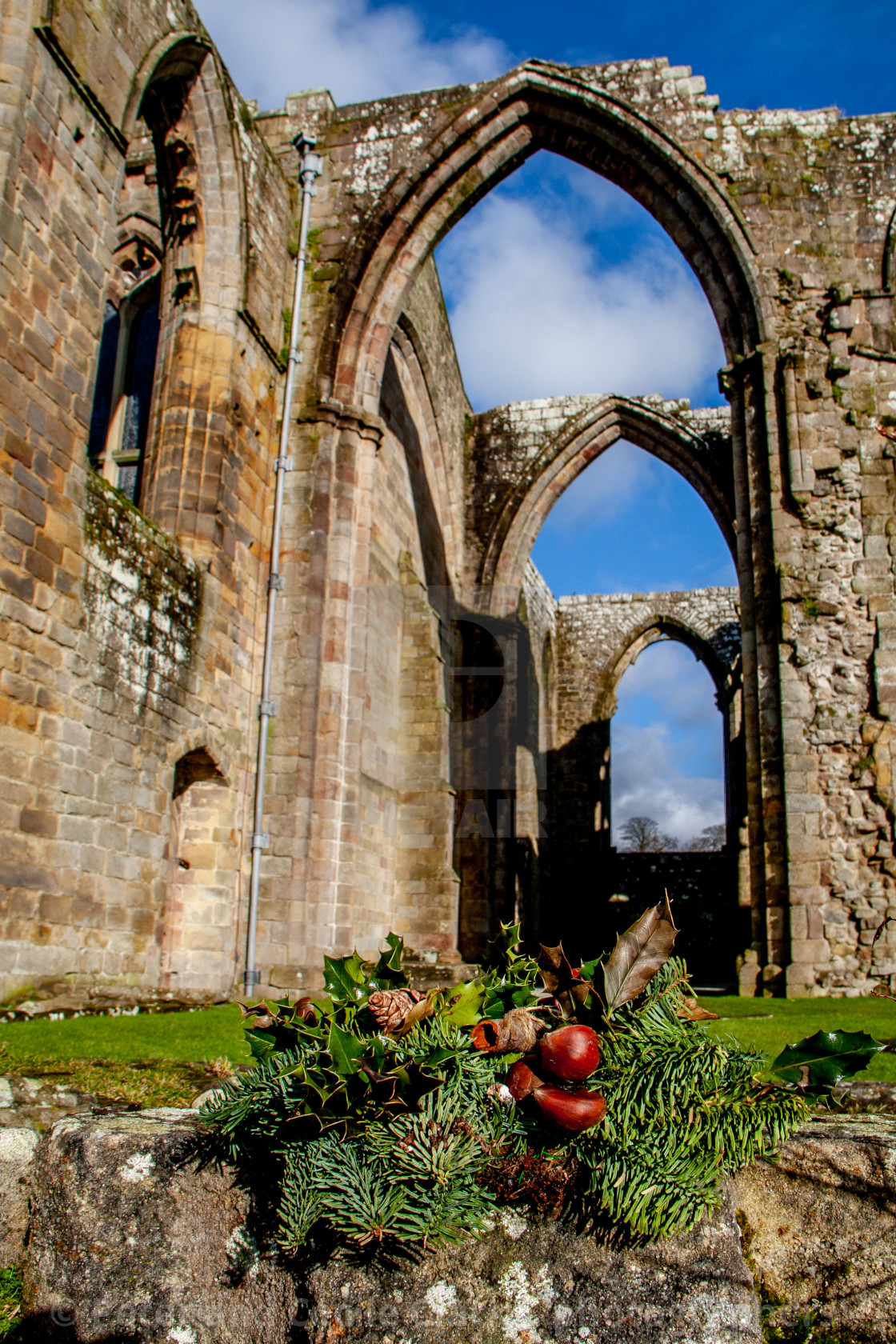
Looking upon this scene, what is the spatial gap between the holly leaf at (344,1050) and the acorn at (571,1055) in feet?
0.65

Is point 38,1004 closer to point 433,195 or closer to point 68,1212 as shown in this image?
point 68,1212

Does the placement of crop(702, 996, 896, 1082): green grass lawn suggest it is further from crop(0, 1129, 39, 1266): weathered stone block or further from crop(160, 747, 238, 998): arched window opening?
crop(160, 747, 238, 998): arched window opening

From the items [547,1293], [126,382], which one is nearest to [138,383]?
[126,382]

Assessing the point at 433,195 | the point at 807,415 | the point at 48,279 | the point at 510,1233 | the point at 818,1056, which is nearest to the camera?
the point at 510,1233

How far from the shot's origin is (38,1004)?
17.8ft

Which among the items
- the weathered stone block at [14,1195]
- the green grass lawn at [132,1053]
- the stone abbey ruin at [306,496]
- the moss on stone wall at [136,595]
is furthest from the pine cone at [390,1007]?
the moss on stone wall at [136,595]

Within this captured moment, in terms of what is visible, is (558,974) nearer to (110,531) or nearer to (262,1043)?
(262,1043)

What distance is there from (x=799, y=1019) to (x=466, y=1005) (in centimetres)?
545

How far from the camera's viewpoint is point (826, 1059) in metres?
1.14

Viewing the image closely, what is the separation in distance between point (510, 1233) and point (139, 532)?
6749 mm

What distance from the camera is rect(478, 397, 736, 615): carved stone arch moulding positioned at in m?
15.6

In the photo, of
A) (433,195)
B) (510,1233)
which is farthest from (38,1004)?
(433,195)

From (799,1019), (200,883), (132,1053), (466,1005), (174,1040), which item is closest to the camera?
(466,1005)

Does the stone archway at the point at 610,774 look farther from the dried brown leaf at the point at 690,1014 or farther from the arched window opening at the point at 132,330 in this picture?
the dried brown leaf at the point at 690,1014
